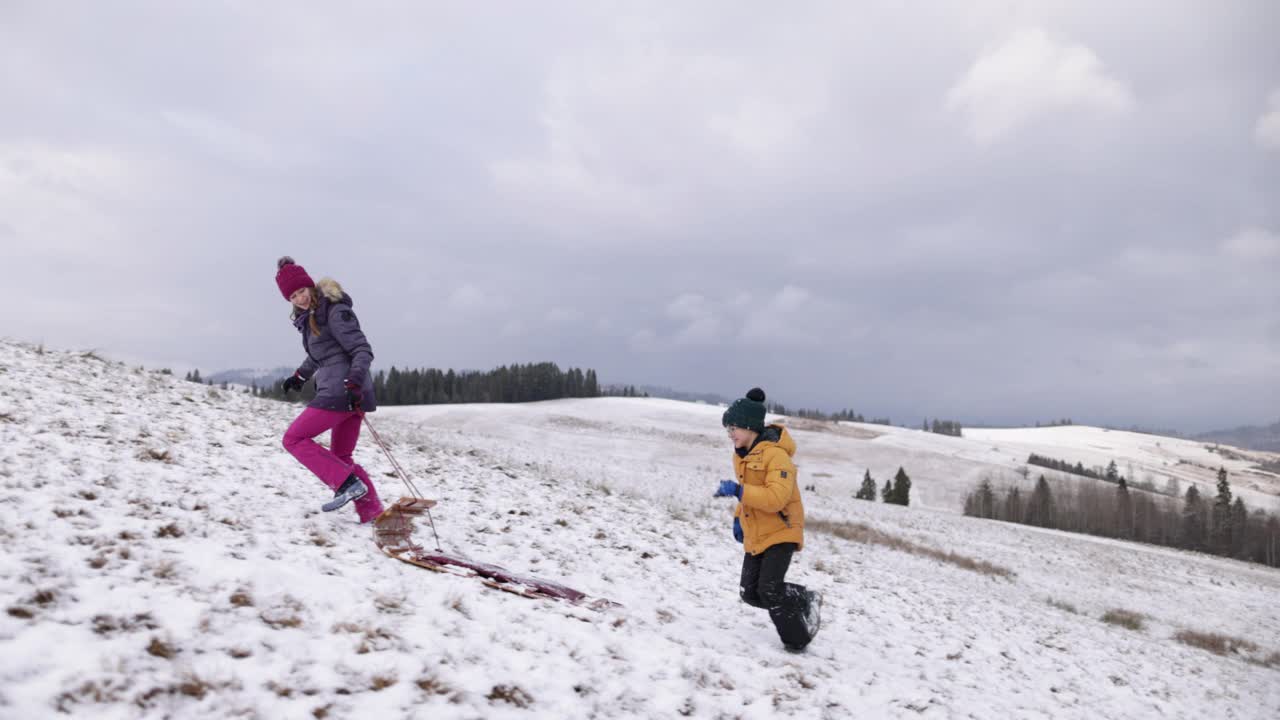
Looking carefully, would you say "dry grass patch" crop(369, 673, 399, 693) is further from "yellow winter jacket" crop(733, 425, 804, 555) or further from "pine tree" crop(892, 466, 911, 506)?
"pine tree" crop(892, 466, 911, 506)

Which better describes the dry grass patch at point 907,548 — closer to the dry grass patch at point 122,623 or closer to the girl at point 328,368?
the girl at point 328,368

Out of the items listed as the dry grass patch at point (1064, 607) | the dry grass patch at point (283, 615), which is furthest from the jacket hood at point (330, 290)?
the dry grass patch at point (1064, 607)

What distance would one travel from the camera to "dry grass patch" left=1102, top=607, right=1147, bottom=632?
17.1 m

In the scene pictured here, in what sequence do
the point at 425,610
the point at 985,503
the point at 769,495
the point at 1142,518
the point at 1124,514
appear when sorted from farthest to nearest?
the point at 1142,518 → the point at 1124,514 → the point at 985,503 → the point at 769,495 → the point at 425,610

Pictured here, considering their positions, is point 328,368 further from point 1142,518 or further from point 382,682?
A: point 1142,518

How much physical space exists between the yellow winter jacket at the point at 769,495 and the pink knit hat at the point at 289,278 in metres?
5.93

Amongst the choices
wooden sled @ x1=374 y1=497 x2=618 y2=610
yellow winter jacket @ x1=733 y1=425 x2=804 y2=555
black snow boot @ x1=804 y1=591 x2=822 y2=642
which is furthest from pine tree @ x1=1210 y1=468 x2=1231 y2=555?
wooden sled @ x1=374 y1=497 x2=618 y2=610

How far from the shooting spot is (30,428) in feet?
28.3

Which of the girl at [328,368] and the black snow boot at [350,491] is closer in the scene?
the girl at [328,368]

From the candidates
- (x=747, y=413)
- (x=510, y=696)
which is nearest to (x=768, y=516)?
(x=747, y=413)

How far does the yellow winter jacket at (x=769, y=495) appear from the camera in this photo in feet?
21.9

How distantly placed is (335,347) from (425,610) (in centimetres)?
374

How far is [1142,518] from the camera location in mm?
73750

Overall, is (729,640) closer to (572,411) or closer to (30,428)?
(30,428)
